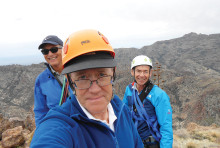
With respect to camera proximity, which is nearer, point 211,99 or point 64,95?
point 64,95

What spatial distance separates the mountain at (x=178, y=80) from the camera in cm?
2330

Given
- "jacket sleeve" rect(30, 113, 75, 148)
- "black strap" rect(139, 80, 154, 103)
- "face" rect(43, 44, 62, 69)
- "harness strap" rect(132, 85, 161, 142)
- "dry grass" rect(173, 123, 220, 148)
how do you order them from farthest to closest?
1. "dry grass" rect(173, 123, 220, 148)
2. "black strap" rect(139, 80, 154, 103)
3. "harness strap" rect(132, 85, 161, 142)
4. "face" rect(43, 44, 62, 69)
5. "jacket sleeve" rect(30, 113, 75, 148)

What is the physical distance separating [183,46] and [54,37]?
13082cm

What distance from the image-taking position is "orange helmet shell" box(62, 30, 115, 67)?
1.67 meters

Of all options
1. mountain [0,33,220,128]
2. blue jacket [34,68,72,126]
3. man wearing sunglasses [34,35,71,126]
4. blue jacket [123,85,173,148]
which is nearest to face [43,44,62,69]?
man wearing sunglasses [34,35,71,126]

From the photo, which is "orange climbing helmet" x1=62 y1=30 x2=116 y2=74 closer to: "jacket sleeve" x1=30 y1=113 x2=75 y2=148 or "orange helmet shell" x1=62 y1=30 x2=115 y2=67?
"orange helmet shell" x1=62 y1=30 x2=115 y2=67

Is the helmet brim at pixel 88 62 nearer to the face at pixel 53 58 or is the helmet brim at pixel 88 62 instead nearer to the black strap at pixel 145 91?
the face at pixel 53 58

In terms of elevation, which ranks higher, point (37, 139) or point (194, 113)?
point (37, 139)

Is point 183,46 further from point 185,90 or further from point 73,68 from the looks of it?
point 73,68

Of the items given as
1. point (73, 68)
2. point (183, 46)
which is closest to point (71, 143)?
point (73, 68)

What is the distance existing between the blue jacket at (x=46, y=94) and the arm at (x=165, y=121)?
2393mm

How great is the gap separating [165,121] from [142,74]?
135 centimetres

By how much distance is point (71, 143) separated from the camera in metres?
1.47

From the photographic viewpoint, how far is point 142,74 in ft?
13.5
